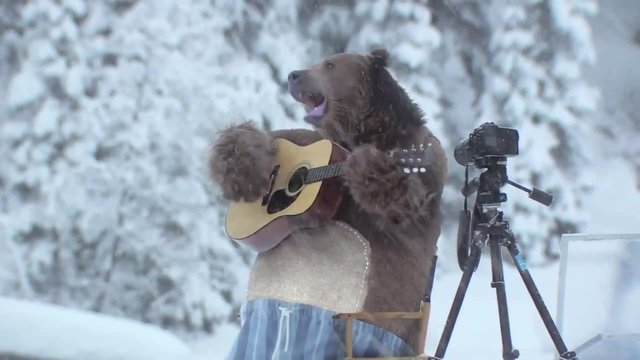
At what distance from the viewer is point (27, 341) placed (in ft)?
5.37

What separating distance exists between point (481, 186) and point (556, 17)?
0.89 m

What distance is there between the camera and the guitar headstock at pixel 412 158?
1232 mm

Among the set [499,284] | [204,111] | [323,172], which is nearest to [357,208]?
[323,172]

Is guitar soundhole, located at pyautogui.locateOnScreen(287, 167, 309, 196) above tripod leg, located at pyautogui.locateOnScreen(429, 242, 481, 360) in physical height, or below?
above

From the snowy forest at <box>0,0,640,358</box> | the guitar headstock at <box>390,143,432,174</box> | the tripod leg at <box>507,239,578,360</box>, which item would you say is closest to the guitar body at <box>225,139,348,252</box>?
the guitar headstock at <box>390,143,432,174</box>

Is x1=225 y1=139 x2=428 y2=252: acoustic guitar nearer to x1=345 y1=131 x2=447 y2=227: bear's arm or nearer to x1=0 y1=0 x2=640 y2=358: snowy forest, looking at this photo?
x1=345 y1=131 x2=447 y2=227: bear's arm

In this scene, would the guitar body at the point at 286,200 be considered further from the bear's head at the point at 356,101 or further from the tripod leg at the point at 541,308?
the tripod leg at the point at 541,308

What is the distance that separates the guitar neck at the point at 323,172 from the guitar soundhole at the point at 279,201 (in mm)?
47

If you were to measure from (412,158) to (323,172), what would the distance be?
0.54 ft

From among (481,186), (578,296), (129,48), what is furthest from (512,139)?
(129,48)

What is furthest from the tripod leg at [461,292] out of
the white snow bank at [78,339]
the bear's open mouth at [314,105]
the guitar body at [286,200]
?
the white snow bank at [78,339]

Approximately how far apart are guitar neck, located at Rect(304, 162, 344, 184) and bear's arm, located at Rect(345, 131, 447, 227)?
0.13ft

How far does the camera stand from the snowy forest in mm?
2049

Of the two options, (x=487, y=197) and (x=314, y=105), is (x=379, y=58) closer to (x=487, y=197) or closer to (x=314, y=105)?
(x=314, y=105)
